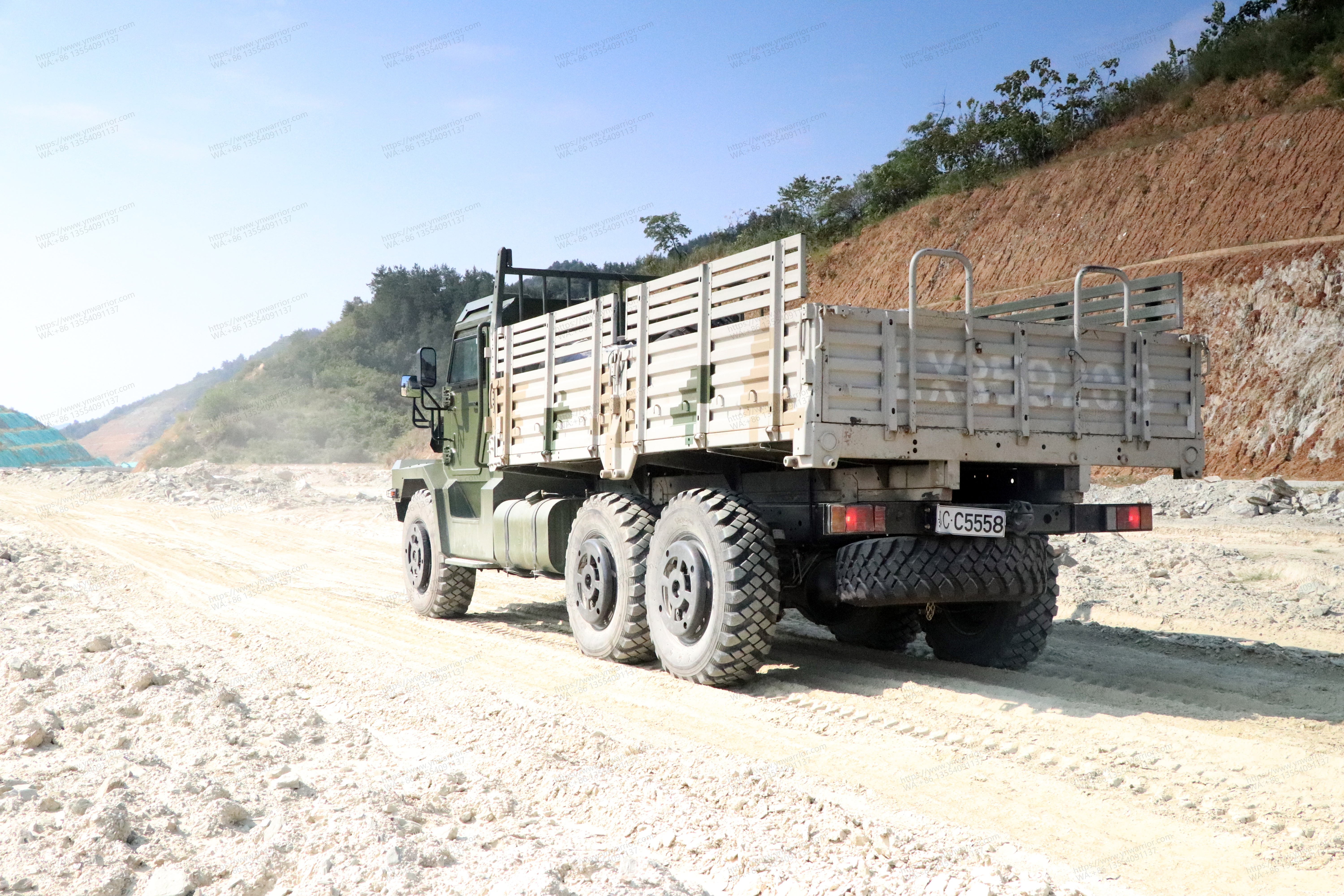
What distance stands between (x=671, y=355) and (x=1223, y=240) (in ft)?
68.7

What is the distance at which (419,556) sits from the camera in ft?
34.7

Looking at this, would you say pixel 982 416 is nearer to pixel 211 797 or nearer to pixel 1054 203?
pixel 211 797

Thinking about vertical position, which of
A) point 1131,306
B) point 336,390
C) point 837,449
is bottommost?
point 837,449

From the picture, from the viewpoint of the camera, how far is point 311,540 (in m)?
18.0

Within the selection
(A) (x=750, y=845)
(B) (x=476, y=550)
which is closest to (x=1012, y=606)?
(A) (x=750, y=845)

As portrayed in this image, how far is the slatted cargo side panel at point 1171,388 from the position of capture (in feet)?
21.7

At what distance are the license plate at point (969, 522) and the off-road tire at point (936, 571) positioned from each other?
0.16 meters

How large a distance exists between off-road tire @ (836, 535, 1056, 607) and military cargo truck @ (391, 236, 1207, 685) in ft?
0.04

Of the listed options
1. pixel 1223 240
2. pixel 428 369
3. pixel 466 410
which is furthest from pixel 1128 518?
pixel 1223 240

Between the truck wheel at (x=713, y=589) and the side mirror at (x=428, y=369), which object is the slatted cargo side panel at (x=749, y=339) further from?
the side mirror at (x=428, y=369)
